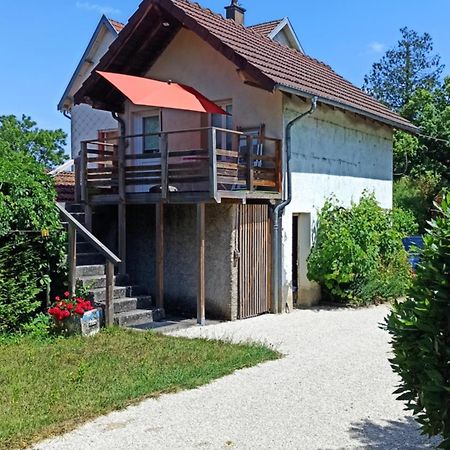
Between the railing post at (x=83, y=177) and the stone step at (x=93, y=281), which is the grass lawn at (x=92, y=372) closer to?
the stone step at (x=93, y=281)

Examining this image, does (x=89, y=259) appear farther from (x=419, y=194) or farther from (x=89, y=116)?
(x=419, y=194)

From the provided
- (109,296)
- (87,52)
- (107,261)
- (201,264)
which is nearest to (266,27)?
(87,52)

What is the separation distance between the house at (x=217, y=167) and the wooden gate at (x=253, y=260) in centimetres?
3

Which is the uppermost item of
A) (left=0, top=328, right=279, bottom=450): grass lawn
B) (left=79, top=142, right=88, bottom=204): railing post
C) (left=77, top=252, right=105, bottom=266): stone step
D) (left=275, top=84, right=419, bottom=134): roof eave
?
(left=275, top=84, right=419, bottom=134): roof eave

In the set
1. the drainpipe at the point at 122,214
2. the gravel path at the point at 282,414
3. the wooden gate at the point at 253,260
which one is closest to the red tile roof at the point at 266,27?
the drainpipe at the point at 122,214

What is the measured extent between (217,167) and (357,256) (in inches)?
163

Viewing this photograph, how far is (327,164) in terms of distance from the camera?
14.7 m

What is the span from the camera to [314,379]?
757cm

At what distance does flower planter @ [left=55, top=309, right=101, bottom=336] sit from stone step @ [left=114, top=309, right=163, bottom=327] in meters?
0.79

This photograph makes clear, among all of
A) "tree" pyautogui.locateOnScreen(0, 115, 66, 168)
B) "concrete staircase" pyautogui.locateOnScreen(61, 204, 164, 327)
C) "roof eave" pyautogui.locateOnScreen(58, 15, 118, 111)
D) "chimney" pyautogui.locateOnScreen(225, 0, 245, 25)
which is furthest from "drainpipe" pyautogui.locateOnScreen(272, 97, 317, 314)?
"tree" pyautogui.locateOnScreen(0, 115, 66, 168)

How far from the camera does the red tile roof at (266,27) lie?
20297 mm

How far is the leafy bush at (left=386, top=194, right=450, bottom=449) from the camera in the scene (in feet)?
12.7

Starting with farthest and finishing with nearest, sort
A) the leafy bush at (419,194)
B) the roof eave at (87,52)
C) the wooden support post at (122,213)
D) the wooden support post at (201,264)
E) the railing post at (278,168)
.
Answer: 1. the leafy bush at (419,194)
2. the roof eave at (87,52)
3. the railing post at (278,168)
4. the wooden support post at (122,213)
5. the wooden support post at (201,264)

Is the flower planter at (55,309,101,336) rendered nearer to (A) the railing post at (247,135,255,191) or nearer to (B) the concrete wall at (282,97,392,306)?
(A) the railing post at (247,135,255,191)
